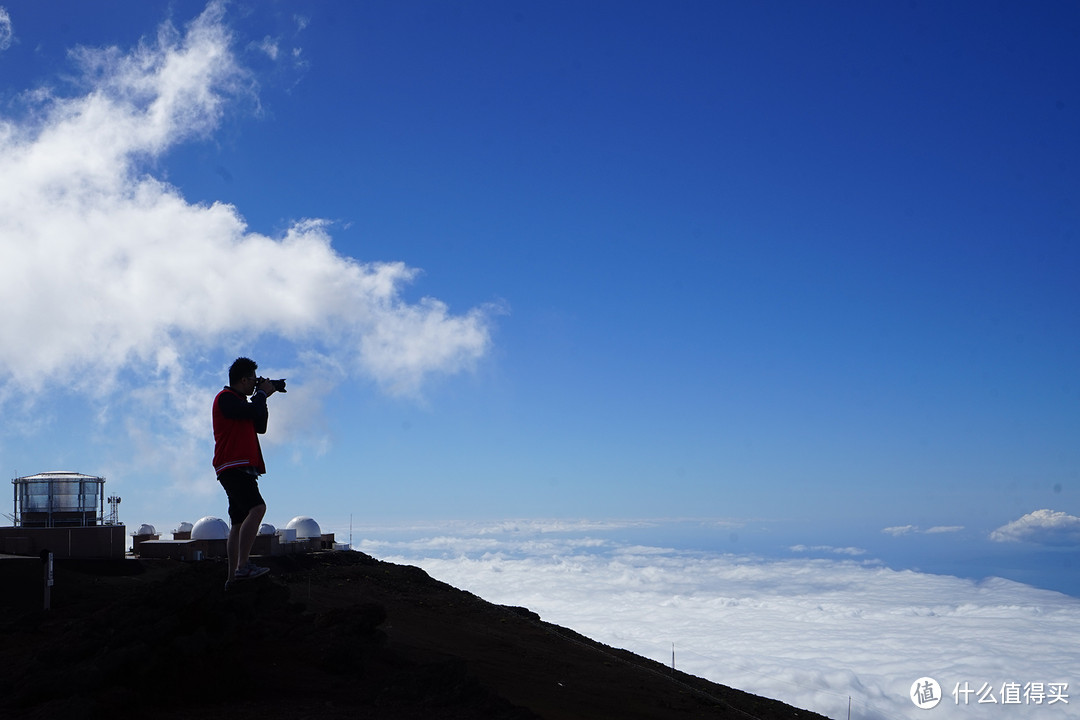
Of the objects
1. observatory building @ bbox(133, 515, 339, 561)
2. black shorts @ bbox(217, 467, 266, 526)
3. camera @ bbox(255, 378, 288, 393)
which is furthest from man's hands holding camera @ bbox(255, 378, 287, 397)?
observatory building @ bbox(133, 515, 339, 561)

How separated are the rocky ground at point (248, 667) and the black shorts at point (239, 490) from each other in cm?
96

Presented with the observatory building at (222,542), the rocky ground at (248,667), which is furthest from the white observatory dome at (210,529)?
the rocky ground at (248,667)

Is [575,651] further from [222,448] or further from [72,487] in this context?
[72,487]


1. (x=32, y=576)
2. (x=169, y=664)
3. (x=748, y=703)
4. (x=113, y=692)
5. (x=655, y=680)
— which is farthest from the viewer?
(x=748, y=703)

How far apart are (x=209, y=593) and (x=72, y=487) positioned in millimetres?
19298

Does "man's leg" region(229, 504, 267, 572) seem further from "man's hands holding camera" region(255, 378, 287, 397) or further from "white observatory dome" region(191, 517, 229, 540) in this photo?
Answer: "white observatory dome" region(191, 517, 229, 540)

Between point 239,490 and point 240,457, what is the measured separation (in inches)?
13.3

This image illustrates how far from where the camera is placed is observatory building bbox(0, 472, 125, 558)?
875 inches

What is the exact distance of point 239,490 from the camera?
8.42 metres

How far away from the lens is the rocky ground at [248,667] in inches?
289

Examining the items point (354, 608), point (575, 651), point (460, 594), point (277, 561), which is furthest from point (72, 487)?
point (354, 608)

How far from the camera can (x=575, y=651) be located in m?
16.7

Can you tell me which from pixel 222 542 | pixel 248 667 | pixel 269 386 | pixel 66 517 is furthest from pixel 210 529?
pixel 269 386

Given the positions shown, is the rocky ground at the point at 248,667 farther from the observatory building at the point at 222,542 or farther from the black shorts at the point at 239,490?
the observatory building at the point at 222,542
